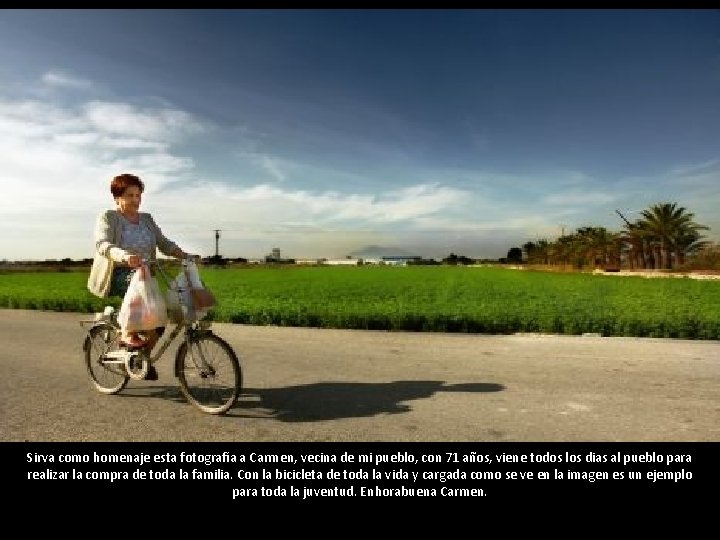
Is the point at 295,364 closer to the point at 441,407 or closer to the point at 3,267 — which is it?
the point at 441,407

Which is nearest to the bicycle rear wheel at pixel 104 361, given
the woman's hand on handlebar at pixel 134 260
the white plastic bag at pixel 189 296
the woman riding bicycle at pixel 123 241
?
the woman riding bicycle at pixel 123 241

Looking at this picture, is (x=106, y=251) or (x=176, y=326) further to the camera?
(x=176, y=326)

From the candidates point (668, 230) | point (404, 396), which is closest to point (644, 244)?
point (668, 230)

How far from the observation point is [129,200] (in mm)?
5055

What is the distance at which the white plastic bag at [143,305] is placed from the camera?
468cm

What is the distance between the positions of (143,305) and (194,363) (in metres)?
0.69

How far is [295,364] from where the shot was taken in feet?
23.2

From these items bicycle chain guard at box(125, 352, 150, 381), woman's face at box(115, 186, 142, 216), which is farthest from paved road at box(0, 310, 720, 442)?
woman's face at box(115, 186, 142, 216)

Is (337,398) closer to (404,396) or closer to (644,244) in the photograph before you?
(404,396)

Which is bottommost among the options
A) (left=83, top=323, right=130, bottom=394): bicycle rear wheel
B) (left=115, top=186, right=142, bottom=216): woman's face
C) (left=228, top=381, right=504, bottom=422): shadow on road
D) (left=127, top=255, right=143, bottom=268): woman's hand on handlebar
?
(left=228, top=381, right=504, bottom=422): shadow on road

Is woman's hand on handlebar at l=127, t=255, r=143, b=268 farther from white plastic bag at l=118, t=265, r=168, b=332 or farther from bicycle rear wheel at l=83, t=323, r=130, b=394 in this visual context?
bicycle rear wheel at l=83, t=323, r=130, b=394

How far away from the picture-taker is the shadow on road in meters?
4.86
